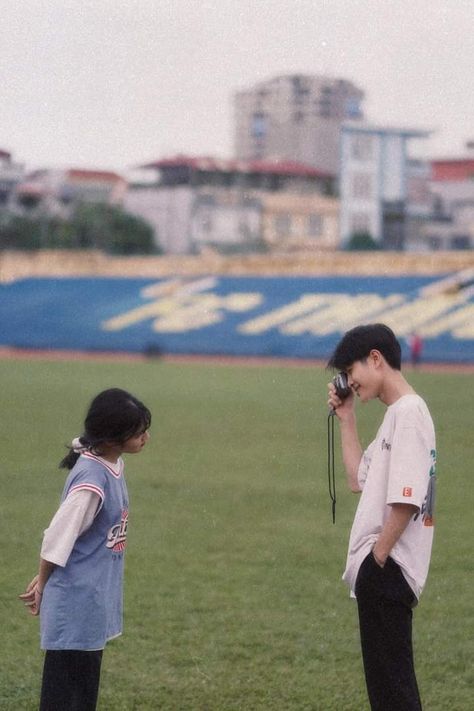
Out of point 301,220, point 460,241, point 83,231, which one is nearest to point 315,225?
point 301,220

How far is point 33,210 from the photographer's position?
4103 cm

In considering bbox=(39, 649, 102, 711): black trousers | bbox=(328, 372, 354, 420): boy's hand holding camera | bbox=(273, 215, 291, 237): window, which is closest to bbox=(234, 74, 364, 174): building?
bbox=(273, 215, 291, 237): window

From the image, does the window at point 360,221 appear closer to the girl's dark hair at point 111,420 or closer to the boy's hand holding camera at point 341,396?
the boy's hand holding camera at point 341,396

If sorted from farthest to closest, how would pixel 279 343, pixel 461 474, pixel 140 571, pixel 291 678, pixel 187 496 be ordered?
pixel 279 343 < pixel 461 474 < pixel 187 496 < pixel 140 571 < pixel 291 678

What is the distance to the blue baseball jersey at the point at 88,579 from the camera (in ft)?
10.1

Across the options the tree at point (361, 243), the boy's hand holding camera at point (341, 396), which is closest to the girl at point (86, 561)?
the boy's hand holding camera at point (341, 396)

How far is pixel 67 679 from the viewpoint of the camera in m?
3.10

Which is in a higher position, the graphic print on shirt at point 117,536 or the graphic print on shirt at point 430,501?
the graphic print on shirt at point 430,501

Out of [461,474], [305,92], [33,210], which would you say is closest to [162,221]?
[33,210]

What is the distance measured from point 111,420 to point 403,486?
2.76 ft

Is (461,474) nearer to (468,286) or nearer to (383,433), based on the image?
(383,433)

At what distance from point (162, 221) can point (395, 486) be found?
39907 millimetres

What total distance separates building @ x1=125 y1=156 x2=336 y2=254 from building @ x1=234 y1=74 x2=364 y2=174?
3.25ft

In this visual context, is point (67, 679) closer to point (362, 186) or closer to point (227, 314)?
point (227, 314)
